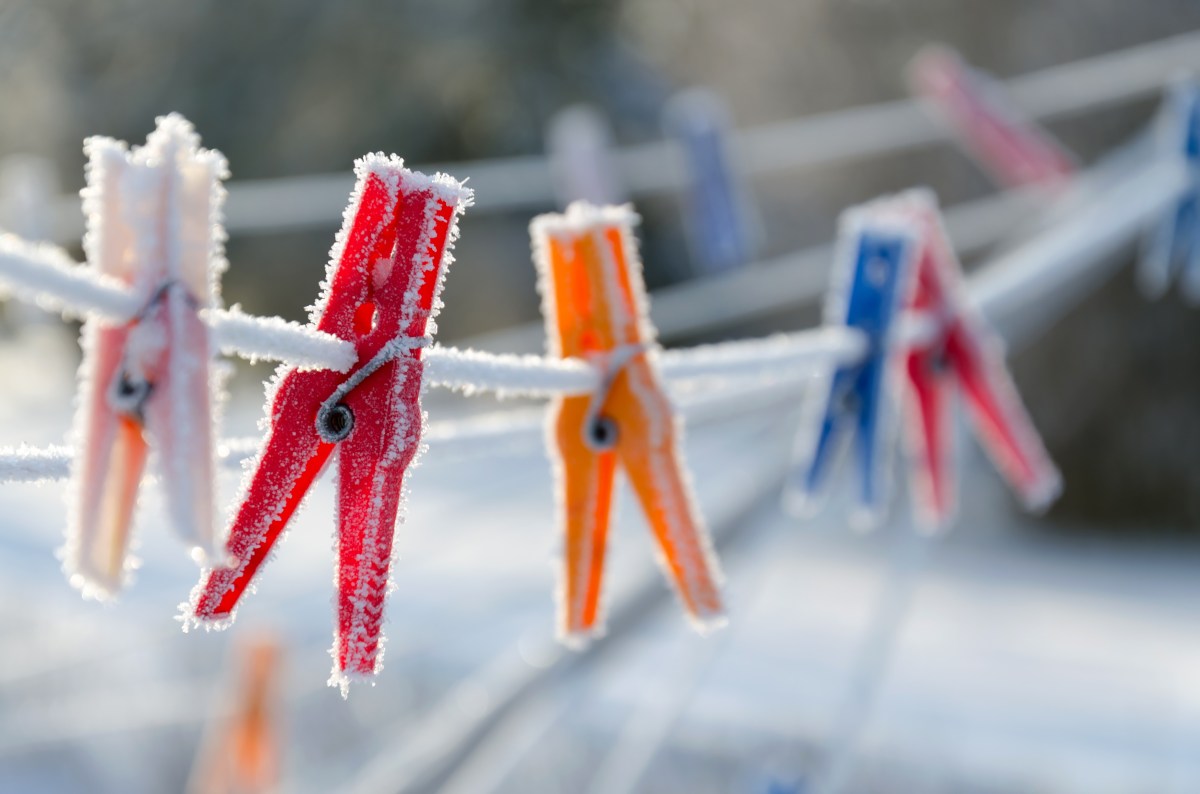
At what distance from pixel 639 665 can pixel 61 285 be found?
4.18 ft

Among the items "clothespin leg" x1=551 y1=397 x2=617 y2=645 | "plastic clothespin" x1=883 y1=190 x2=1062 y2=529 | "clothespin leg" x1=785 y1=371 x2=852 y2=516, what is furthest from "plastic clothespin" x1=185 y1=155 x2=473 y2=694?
"plastic clothespin" x1=883 y1=190 x2=1062 y2=529

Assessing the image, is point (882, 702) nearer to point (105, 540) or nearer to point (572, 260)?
point (572, 260)

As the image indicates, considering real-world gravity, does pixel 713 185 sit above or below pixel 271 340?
above

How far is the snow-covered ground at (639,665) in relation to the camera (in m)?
0.87

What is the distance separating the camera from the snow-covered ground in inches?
34.3

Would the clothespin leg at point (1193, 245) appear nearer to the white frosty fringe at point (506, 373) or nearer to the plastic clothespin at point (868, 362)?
the plastic clothespin at point (868, 362)

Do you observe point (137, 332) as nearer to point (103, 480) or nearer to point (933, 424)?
point (103, 480)

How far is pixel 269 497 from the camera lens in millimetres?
307

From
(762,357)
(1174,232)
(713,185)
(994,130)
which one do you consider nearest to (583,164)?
(713,185)

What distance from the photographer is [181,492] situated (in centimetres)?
26

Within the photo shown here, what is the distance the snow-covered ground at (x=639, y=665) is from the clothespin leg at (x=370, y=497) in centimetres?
47

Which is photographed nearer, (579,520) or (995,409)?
(579,520)

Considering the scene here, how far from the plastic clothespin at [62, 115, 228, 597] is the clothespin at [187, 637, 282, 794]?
0.97m

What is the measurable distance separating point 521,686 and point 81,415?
549 millimetres
